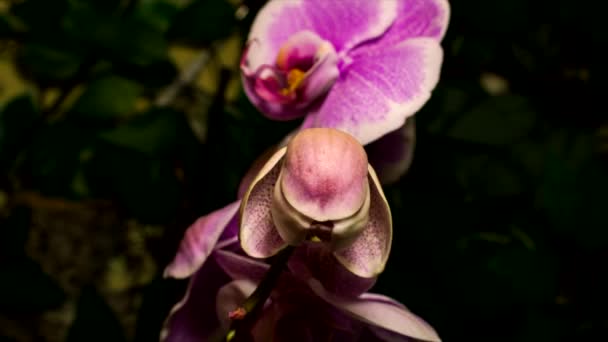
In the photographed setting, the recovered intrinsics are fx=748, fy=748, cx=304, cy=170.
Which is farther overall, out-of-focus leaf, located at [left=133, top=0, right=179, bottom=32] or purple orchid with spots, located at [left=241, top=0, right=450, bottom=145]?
out-of-focus leaf, located at [left=133, top=0, right=179, bottom=32]

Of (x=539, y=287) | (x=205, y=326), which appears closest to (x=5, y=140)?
(x=205, y=326)

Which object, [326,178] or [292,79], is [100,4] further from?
[326,178]

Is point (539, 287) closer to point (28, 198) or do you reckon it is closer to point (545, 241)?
point (545, 241)

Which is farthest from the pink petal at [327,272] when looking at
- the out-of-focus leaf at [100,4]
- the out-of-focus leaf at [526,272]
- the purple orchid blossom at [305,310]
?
the out-of-focus leaf at [100,4]

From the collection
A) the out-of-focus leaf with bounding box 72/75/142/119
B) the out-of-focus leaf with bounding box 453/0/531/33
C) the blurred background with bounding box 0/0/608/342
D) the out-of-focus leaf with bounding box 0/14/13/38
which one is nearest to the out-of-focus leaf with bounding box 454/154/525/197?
the blurred background with bounding box 0/0/608/342

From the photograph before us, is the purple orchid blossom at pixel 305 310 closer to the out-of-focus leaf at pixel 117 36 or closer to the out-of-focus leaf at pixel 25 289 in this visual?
the out-of-focus leaf at pixel 25 289

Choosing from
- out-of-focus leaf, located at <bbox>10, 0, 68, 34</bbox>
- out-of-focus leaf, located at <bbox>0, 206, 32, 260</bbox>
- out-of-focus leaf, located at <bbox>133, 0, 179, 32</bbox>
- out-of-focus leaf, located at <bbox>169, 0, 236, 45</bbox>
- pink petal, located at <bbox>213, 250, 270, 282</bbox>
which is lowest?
out-of-focus leaf, located at <bbox>0, 206, 32, 260</bbox>

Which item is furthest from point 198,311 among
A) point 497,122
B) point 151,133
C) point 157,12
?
point 157,12

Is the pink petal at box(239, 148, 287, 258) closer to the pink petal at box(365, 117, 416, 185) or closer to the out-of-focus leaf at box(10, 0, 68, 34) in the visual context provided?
the pink petal at box(365, 117, 416, 185)
